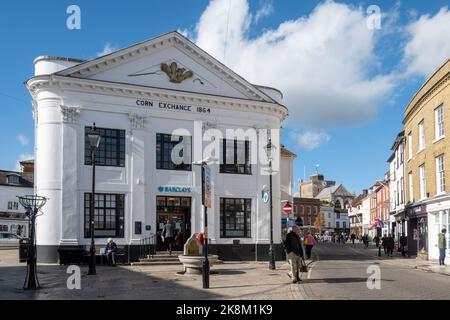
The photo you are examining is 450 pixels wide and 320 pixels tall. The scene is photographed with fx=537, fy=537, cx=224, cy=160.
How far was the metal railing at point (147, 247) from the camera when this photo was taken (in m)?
27.5

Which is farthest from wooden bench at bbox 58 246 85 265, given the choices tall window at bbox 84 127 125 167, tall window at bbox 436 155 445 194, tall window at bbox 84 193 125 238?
tall window at bbox 436 155 445 194

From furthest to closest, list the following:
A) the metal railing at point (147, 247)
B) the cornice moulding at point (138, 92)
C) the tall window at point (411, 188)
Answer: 1. the tall window at point (411, 188)
2. the metal railing at point (147, 247)
3. the cornice moulding at point (138, 92)

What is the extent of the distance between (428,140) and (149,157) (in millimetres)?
15504

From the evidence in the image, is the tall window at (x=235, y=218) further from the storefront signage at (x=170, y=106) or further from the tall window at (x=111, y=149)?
the tall window at (x=111, y=149)

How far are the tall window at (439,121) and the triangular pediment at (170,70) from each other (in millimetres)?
9257

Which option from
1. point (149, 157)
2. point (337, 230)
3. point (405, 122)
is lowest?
point (337, 230)

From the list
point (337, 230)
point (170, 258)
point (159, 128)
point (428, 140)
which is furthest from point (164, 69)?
point (337, 230)

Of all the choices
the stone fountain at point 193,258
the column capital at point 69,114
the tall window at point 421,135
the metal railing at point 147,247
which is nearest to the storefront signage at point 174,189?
the metal railing at point 147,247

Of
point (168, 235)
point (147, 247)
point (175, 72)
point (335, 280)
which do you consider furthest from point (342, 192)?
point (335, 280)

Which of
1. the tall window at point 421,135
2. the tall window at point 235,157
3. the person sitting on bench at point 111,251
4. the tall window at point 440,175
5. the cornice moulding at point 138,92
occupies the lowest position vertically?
the person sitting on bench at point 111,251

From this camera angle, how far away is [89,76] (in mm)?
27672

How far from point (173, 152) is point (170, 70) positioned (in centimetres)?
453

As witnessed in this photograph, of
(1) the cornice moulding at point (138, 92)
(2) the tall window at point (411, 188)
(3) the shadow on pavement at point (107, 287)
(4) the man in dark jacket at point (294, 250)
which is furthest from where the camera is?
(2) the tall window at point (411, 188)
